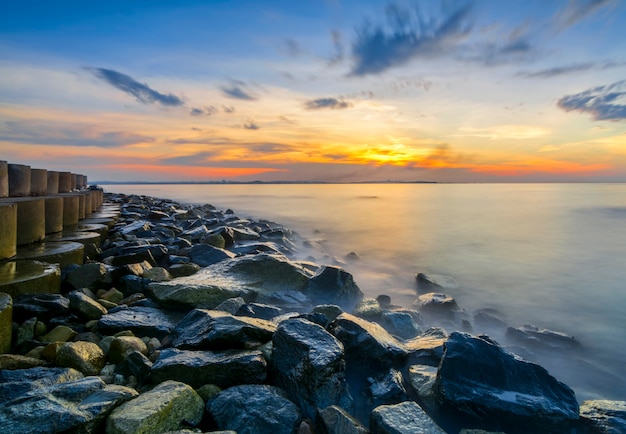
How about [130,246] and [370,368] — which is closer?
[370,368]

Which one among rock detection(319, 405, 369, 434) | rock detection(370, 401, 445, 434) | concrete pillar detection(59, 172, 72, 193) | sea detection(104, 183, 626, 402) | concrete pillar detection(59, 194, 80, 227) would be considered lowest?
sea detection(104, 183, 626, 402)

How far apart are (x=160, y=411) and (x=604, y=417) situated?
259cm

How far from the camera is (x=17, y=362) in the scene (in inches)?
88.7

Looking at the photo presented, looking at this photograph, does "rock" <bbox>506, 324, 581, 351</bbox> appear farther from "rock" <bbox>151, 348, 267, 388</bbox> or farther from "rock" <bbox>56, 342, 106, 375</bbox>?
"rock" <bbox>56, 342, 106, 375</bbox>

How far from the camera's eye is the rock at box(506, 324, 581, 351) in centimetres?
444

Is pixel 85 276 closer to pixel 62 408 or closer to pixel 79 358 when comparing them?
pixel 79 358

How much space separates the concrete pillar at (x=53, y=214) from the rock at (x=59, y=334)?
11.0 feet

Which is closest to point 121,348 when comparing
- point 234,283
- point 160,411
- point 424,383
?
point 160,411

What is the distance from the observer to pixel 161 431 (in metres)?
1.76

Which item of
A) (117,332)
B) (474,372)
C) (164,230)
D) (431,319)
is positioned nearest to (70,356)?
(117,332)

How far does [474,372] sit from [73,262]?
3993 mm

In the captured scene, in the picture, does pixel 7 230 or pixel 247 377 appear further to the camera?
pixel 7 230

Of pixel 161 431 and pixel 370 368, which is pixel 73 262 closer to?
pixel 161 431

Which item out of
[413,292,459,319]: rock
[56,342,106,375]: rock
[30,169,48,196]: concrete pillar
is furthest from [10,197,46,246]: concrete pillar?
[413,292,459,319]: rock
